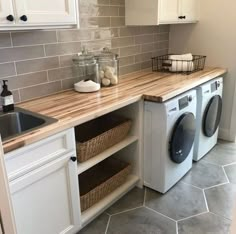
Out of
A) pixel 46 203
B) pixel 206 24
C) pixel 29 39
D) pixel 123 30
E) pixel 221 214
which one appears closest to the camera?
pixel 46 203

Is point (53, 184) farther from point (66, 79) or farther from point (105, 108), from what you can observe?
point (66, 79)

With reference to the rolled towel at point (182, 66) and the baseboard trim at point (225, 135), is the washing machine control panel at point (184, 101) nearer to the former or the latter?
the rolled towel at point (182, 66)

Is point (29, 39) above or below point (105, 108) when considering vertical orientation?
above

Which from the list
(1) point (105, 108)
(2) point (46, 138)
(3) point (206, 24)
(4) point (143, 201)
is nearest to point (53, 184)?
(2) point (46, 138)

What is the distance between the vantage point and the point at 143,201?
2180 millimetres

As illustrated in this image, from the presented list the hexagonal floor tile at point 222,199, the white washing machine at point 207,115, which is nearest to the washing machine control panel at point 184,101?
the white washing machine at point 207,115

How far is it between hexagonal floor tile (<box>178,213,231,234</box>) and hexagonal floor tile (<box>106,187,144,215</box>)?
389 millimetres

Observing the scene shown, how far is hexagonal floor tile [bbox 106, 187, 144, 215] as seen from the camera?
2.10 m

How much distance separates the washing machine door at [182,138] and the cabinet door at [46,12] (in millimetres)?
1147

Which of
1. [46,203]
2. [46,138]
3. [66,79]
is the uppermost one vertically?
[66,79]

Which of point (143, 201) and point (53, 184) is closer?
point (53, 184)

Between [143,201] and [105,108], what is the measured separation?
0.93 metres

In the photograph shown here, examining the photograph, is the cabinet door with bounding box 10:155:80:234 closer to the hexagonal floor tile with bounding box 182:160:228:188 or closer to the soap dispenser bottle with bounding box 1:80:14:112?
the soap dispenser bottle with bounding box 1:80:14:112

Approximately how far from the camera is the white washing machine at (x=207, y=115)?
2.51m
